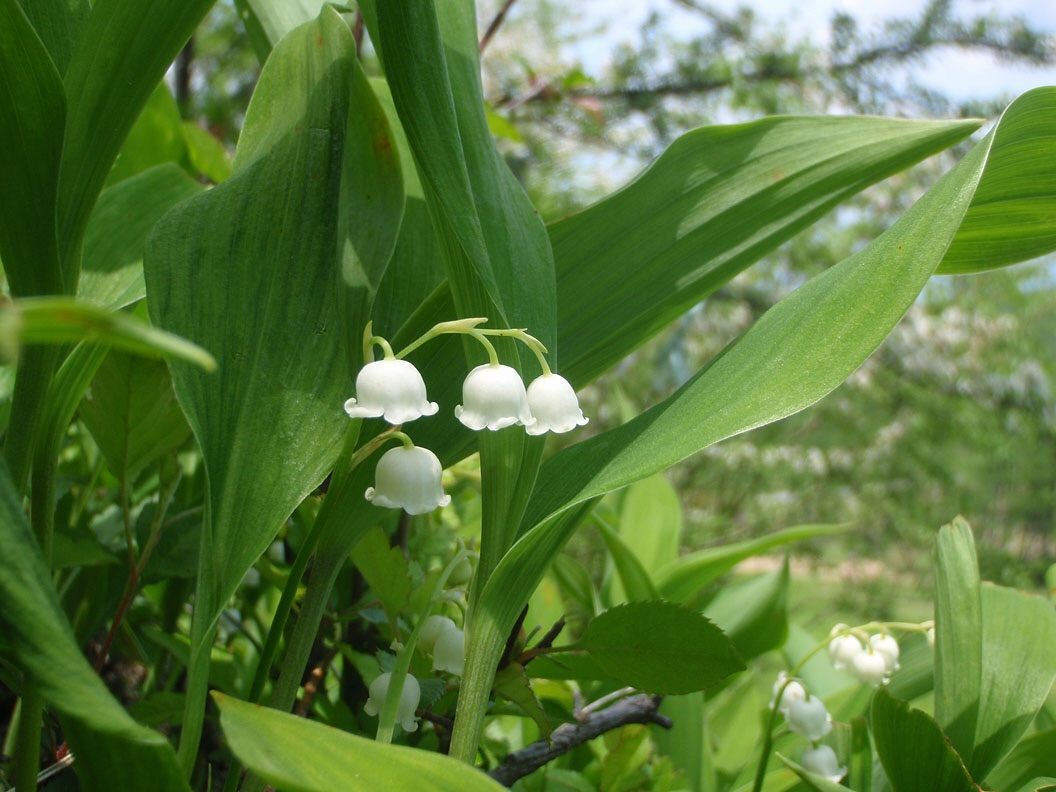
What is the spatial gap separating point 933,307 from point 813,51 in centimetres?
155

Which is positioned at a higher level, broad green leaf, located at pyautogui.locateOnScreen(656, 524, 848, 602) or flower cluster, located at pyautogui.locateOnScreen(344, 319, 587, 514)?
flower cluster, located at pyautogui.locateOnScreen(344, 319, 587, 514)

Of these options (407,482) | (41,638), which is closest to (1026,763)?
(407,482)

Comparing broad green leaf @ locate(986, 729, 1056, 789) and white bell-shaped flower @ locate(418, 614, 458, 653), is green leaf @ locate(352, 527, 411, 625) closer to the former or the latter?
white bell-shaped flower @ locate(418, 614, 458, 653)

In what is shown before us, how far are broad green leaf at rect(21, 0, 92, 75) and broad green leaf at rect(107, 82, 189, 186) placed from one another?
11.3 inches

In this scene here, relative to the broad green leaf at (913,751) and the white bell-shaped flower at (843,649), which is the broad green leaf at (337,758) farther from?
the white bell-shaped flower at (843,649)

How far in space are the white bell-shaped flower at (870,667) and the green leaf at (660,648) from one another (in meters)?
0.31

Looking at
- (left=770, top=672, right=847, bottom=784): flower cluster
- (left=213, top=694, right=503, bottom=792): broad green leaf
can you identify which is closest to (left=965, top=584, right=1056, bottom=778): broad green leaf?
(left=770, top=672, right=847, bottom=784): flower cluster

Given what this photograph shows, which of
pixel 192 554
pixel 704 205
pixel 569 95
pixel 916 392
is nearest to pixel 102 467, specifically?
pixel 192 554

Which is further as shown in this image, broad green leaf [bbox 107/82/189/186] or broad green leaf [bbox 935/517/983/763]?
broad green leaf [bbox 107/82/189/186]

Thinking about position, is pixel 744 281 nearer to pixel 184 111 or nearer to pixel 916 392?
pixel 916 392

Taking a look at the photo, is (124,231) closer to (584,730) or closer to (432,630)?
(432,630)

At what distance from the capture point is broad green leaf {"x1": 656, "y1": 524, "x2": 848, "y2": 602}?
0.77m

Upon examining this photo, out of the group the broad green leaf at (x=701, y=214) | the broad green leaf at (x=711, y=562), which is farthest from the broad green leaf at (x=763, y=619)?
the broad green leaf at (x=701, y=214)

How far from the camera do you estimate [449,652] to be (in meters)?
0.50
